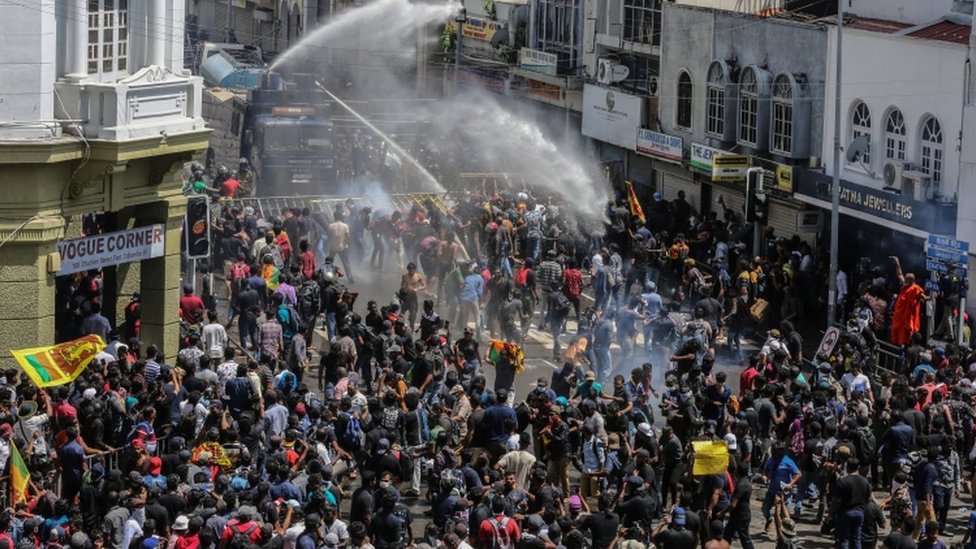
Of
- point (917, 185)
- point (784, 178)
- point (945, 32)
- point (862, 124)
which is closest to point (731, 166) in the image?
point (784, 178)

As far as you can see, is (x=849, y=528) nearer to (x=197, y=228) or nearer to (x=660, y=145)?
(x=197, y=228)

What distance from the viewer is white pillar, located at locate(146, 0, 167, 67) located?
31.6m

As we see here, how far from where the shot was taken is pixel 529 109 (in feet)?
199

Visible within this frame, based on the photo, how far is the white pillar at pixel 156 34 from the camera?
104ft

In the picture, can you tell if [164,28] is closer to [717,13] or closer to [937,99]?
[937,99]

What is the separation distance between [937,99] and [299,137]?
62.5ft

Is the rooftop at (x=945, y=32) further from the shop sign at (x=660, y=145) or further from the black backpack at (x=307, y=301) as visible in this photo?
the black backpack at (x=307, y=301)

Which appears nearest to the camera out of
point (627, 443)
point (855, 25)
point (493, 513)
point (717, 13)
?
point (493, 513)

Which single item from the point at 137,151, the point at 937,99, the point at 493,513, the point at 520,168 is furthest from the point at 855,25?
the point at 493,513

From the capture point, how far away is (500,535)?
74.5ft

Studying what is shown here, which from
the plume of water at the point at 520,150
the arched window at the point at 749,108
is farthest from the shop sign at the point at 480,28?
the arched window at the point at 749,108

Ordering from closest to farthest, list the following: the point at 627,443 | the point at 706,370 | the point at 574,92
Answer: the point at 627,443 → the point at 706,370 → the point at 574,92

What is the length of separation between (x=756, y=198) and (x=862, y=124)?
2718 millimetres

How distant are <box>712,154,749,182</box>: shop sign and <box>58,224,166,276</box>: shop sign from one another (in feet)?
54.0
